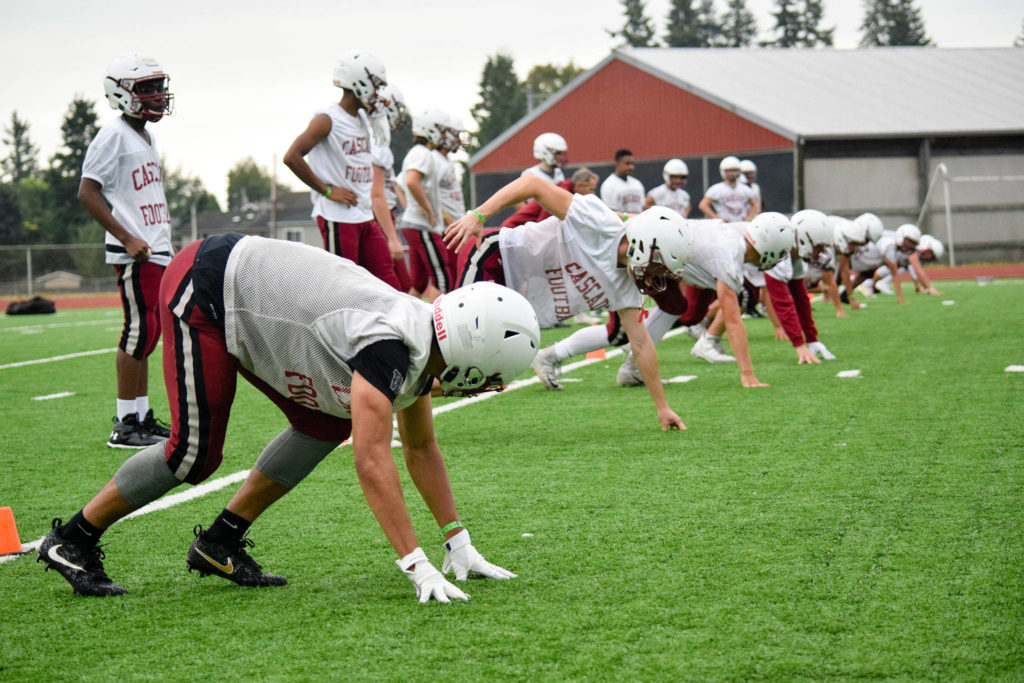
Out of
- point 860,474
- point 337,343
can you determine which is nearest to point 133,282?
point 337,343

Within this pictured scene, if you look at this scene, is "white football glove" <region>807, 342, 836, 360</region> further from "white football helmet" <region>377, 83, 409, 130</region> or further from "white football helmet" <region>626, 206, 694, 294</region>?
"white football helmet" <region>626, 206, 694, 294</region>

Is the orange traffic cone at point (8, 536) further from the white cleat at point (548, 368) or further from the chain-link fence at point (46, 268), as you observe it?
the chain-link fence at point (46, 268)

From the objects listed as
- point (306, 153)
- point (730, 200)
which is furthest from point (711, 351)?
point (730, 200)

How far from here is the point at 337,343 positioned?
344 centimetres

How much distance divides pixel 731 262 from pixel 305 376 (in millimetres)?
5047

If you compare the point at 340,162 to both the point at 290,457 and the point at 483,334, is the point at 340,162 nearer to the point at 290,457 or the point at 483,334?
the point at 290,457

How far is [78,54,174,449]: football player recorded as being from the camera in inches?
260

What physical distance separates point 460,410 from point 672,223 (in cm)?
240

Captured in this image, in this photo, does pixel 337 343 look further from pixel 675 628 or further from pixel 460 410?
pixel 460 410

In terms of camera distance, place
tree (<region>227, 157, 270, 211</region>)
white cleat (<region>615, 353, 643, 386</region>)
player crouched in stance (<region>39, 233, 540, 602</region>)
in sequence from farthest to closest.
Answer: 1. tree (<region>227, 157, 270, 211</region>)
2. white cleat (<region>615, 353, 643, 386</region>)
3. player crouched in stance (<region>39, 233, 540, 602</region>)

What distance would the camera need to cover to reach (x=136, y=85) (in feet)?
21.8

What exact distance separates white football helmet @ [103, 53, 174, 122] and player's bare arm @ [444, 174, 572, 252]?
2.15 metres

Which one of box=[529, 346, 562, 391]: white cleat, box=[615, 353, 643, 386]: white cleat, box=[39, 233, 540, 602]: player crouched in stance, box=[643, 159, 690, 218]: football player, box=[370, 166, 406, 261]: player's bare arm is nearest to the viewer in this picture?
box=[39, 233, 540, 602]: player crouched in stance

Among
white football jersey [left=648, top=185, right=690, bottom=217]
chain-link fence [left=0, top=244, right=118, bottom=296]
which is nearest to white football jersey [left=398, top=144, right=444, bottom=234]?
white football jersey [left=648, top=185, right=690, bottom=217]
